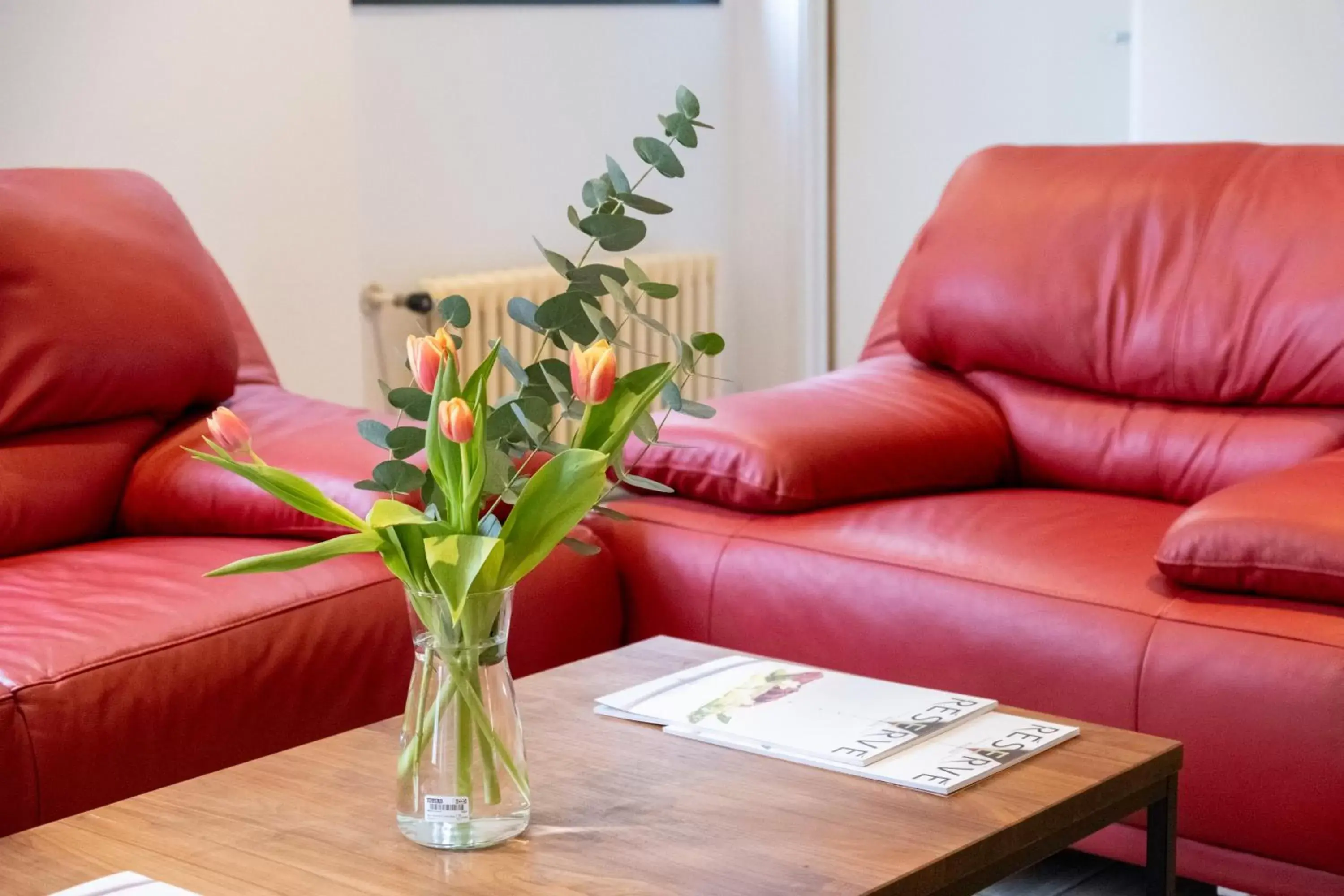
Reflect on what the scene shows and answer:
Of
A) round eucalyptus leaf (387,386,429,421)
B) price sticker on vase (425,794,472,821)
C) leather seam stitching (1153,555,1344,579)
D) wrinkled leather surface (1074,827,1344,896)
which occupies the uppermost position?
round eucalyptus leaf (387,386,429,421)

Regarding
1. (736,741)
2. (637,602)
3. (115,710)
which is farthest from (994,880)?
(637,602)

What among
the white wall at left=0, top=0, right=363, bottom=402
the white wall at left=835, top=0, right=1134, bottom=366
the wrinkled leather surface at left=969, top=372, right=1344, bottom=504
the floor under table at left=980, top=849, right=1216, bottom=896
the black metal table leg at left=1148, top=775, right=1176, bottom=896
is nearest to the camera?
the black metal table leg at left=1148, top=775, right=1176, bottom=896

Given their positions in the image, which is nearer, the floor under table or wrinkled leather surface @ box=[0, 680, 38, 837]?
wrinkled leather surface @ box=[0, 680, 38, 837]

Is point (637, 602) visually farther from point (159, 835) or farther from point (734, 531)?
point (159, 835)

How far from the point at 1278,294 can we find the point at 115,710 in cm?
160

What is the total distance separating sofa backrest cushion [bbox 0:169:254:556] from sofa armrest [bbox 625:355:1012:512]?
65 centimetres

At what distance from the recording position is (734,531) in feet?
7.43

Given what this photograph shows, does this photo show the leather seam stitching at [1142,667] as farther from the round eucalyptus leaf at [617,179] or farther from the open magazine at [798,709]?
the round eucalyptus leaf at [617,179]

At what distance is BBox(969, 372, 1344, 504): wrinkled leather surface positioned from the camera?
2.28 meters

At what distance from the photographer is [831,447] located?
2.32m

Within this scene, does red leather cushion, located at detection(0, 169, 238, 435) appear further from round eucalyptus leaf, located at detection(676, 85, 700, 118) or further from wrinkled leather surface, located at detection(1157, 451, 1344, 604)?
wrinkled leather surface, located at detection(1157, 451, 1344, 604)

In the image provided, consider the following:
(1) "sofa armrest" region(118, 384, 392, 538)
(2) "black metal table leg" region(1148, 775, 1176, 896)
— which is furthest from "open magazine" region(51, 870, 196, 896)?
(1) "sofa armrest" region(118, 384, 392, 538)

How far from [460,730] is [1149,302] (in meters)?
1.52

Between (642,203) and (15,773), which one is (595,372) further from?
(15,773)
